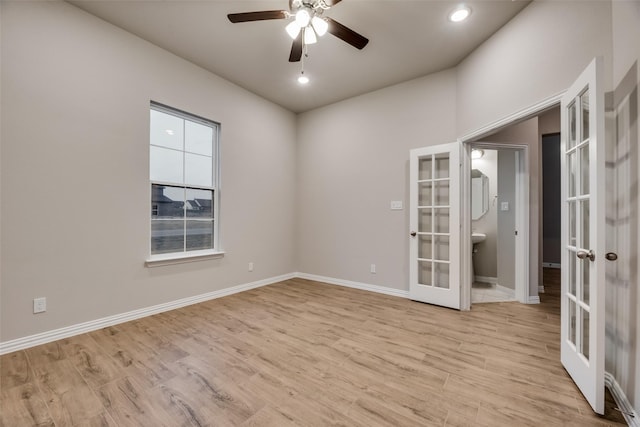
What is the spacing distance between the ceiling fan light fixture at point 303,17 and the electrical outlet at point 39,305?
3150mm

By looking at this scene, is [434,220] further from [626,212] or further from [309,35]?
[309,35]

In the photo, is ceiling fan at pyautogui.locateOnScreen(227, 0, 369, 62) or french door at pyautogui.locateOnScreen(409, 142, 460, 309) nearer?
ceiling fan at pyautogui.locateOnScreen(227, 0, 369, 62)

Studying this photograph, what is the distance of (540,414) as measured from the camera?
4.91 feet

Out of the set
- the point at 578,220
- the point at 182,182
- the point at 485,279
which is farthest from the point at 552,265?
the point at 182,182

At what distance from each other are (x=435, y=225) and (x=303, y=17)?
8.74 ft

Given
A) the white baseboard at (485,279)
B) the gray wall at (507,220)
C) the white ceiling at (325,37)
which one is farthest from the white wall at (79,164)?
the white baseboard at (485,279)

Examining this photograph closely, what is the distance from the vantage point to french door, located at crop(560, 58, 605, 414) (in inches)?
58.6

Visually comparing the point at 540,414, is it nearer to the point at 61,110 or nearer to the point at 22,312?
the point at 22,312

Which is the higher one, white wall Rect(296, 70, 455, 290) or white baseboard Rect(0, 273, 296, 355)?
white wall Rect(296, 70, 455, 290)

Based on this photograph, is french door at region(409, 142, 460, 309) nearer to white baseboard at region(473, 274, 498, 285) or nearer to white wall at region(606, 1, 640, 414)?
white wall at region(606, 1, 640, 414)

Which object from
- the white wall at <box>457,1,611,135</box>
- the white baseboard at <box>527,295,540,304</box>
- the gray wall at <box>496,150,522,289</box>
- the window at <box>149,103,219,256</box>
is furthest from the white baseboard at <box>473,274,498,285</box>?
the window at <box>149,103,219,256</box>

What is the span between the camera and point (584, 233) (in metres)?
1.69

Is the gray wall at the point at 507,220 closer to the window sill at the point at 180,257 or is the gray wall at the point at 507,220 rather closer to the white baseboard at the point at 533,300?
the white baseboard at the point at 533,300

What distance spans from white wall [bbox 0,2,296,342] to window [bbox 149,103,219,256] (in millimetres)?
172
